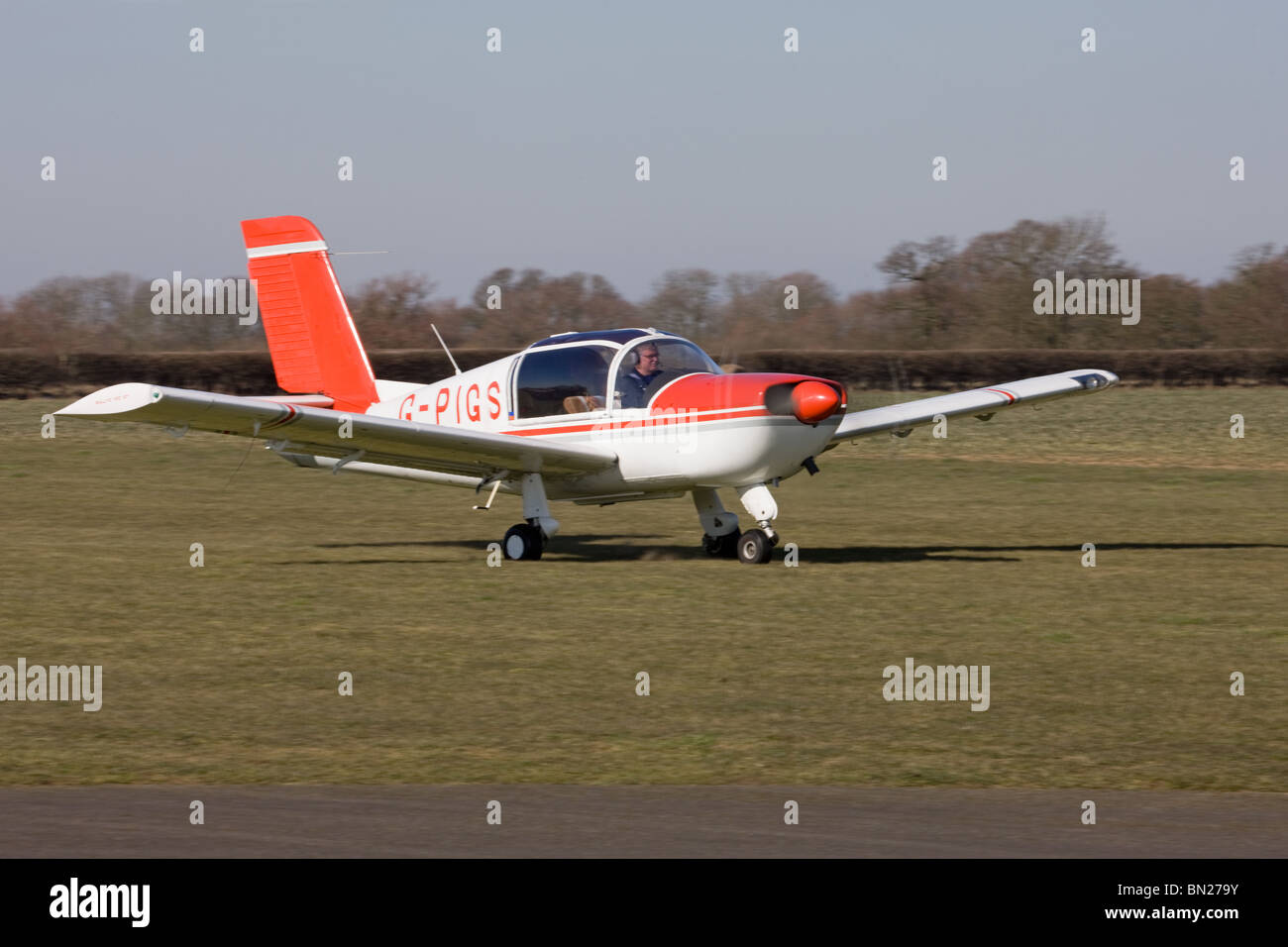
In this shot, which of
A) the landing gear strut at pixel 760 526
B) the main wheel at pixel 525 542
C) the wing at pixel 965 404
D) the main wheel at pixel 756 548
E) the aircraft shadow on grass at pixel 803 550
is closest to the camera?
the landing gear strut at pixel 760 526

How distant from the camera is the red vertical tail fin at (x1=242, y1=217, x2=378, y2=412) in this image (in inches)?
762

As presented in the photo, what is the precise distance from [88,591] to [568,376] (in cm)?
530

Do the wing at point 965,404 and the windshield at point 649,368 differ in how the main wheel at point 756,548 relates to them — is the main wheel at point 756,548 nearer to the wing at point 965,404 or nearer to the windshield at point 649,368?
the wing at point 965,404

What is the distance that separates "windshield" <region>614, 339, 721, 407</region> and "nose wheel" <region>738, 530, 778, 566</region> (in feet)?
5.68

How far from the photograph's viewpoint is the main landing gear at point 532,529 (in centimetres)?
1672

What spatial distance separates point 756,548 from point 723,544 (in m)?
0.85

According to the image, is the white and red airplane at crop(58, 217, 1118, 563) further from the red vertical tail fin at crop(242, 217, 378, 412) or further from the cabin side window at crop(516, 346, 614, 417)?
the red vertical tail fin at crop(242, 217, 378, 412)

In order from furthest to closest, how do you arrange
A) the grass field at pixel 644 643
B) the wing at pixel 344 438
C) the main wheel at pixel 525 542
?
the main wheel at pixel 525 542
the wing at pixel 344 438
the grass field at pixel 644 643

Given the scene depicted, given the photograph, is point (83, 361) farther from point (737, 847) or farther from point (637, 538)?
point (737, 847)

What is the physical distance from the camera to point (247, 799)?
6.78 metres

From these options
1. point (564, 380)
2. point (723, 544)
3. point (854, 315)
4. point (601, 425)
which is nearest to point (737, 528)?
point (723, 544)

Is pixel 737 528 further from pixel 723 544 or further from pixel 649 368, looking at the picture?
pixel 649 368

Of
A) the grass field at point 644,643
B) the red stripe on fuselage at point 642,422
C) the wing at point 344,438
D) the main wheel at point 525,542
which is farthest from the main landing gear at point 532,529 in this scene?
the red stripe on fuselage at point 642,422

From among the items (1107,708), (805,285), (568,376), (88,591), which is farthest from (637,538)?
(805,285)
